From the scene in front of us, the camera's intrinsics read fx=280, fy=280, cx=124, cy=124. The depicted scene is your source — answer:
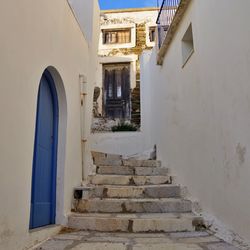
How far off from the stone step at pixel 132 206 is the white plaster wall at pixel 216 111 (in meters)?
0.26

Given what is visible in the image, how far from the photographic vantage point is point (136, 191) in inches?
150

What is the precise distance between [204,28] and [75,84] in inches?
68.6

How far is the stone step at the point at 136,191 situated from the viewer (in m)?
3.76

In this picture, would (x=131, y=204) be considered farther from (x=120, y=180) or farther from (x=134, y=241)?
(x=134, y=241)

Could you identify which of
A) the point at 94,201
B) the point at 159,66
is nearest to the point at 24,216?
the point at 94,201

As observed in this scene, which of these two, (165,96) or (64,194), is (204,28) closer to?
(165,96)

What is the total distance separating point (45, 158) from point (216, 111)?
1773 mm

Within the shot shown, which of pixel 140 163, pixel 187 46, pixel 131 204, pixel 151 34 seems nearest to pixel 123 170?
pixel 140 163

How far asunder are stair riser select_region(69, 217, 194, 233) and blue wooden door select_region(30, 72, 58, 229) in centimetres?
43

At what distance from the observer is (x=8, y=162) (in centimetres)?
185

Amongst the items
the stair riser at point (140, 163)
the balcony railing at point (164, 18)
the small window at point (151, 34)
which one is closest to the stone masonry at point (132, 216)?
the stair riser at point (140, 163)

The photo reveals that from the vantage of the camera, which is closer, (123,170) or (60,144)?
(60,144)

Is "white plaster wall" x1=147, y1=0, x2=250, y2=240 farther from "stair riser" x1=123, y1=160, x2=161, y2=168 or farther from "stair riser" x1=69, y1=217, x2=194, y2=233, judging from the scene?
"stair riser" x1=123, y1=160, x2=161, y2=168

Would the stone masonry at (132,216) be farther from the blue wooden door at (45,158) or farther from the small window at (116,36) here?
the small window at (116,36)
